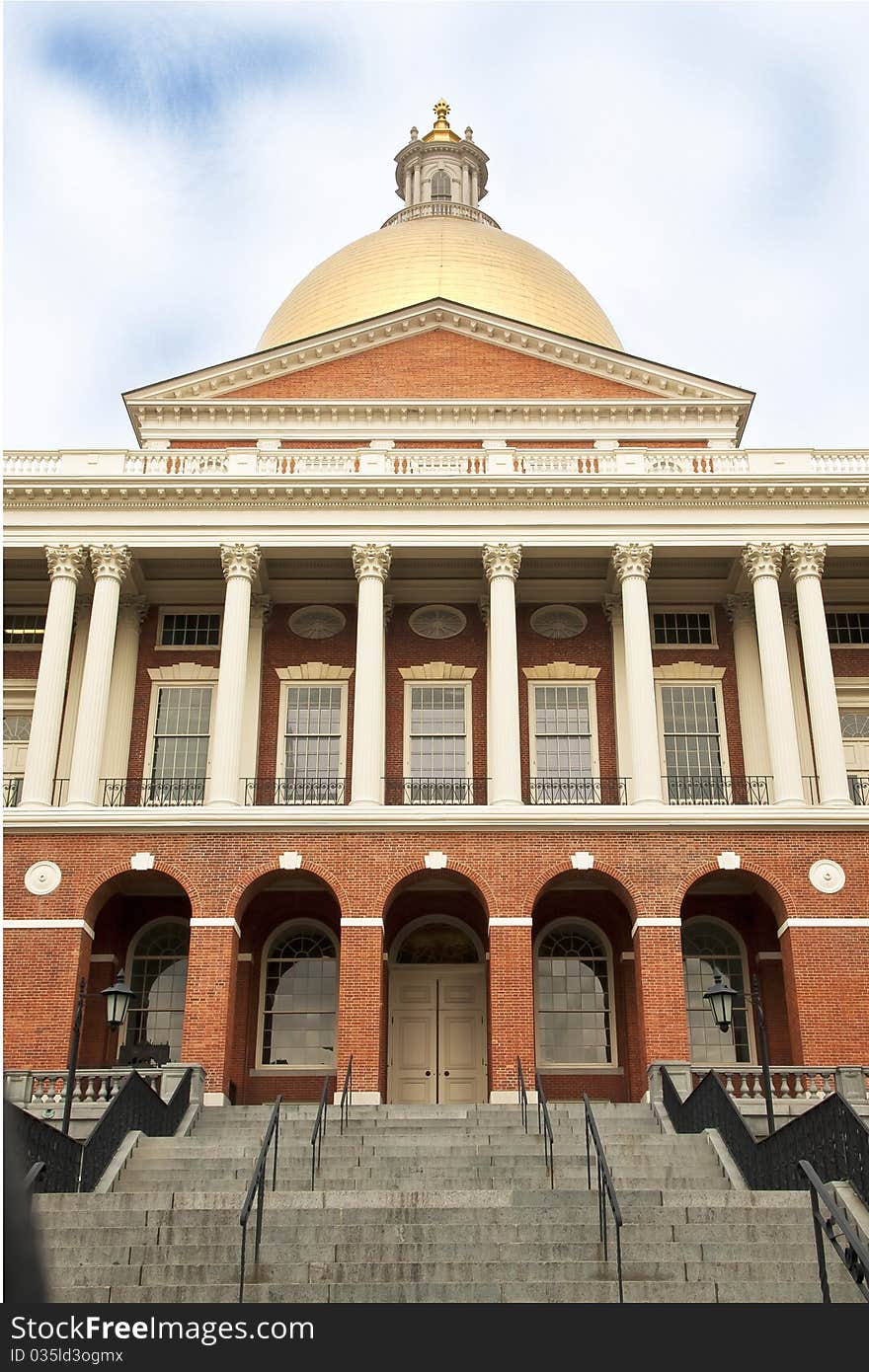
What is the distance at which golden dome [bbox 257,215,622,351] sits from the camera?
41469mm

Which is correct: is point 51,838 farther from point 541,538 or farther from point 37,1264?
point 37,1264

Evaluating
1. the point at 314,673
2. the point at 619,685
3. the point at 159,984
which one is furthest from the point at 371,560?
the point at 159,984

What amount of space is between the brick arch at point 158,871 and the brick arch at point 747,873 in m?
8.71

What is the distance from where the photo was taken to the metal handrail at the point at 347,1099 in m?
21.9

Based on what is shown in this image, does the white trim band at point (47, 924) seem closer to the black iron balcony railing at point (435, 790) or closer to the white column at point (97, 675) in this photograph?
the white column at point (97, 675)

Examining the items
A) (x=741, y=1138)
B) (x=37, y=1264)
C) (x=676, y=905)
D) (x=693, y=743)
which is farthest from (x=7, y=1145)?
(x=693, y=743)

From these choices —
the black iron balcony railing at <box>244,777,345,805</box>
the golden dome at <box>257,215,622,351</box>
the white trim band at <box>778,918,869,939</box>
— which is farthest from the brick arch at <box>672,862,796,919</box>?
the golden dome at <box>257,215,622,351</box>

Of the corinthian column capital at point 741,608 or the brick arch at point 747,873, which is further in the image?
the corinthian column capital at point 741,608

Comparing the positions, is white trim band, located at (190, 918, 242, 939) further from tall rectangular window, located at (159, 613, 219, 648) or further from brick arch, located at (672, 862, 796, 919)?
brick arch, located at (672, 862, 796, 919)

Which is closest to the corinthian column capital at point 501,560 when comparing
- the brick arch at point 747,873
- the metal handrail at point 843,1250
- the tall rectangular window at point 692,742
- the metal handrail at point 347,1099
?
the tall rectangular window at point 692,742

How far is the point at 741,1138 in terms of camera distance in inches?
703

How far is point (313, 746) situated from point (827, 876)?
34.5 ft

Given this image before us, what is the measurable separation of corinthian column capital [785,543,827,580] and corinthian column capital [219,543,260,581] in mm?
10887

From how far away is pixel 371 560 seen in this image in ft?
98.9
